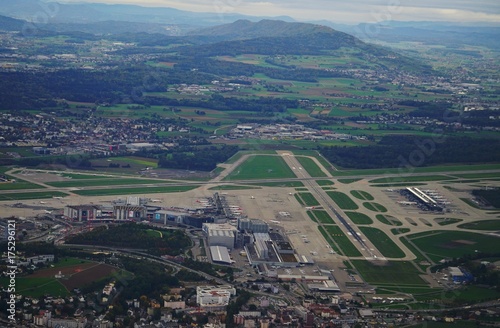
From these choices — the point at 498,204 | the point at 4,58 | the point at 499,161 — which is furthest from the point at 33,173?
the point at 4,58

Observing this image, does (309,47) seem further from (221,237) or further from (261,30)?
(221,237)

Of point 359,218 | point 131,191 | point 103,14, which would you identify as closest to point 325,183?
point 359,218

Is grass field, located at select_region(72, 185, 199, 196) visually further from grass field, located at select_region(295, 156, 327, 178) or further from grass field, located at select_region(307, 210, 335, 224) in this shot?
grass field, located at select_region(295, 156, 327, 178)

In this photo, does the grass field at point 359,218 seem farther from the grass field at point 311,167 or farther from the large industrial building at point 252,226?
the grass field at point 311,167

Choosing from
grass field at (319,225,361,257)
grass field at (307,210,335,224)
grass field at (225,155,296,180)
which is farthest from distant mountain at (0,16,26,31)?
grass field at (319,225,361,257)

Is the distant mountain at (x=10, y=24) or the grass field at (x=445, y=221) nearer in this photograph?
the grass field at (x=445, y=221)

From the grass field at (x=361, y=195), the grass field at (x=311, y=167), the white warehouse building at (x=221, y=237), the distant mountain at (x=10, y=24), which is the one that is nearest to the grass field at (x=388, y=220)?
the grass field at (x=361, y=195)
